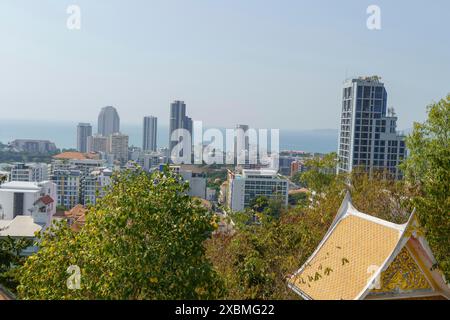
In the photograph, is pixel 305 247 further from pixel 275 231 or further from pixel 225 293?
pixel 225 293

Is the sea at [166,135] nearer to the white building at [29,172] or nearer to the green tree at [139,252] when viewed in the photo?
the green tree at [139,252]

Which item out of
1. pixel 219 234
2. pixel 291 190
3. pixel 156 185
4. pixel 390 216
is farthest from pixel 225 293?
pixel 291 190

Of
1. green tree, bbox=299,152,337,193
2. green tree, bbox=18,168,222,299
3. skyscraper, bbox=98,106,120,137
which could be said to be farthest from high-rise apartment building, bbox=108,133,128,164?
green tree, bbox=18,168,222,299

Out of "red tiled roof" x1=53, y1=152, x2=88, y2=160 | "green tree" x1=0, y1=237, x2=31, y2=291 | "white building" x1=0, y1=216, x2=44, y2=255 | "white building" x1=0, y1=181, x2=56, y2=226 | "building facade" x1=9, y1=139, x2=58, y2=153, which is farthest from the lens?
"red tiled roof" x1=53, y1=152, x2=88, y2=160

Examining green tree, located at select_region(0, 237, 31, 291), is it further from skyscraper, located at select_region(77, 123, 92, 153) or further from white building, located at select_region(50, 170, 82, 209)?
white building, located at select_region(50, 170, 82, 209)

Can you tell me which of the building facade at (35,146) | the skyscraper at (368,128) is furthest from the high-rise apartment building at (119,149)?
the skyscraper at (368,128)

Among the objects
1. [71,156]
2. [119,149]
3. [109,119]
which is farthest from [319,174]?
[71,156]
